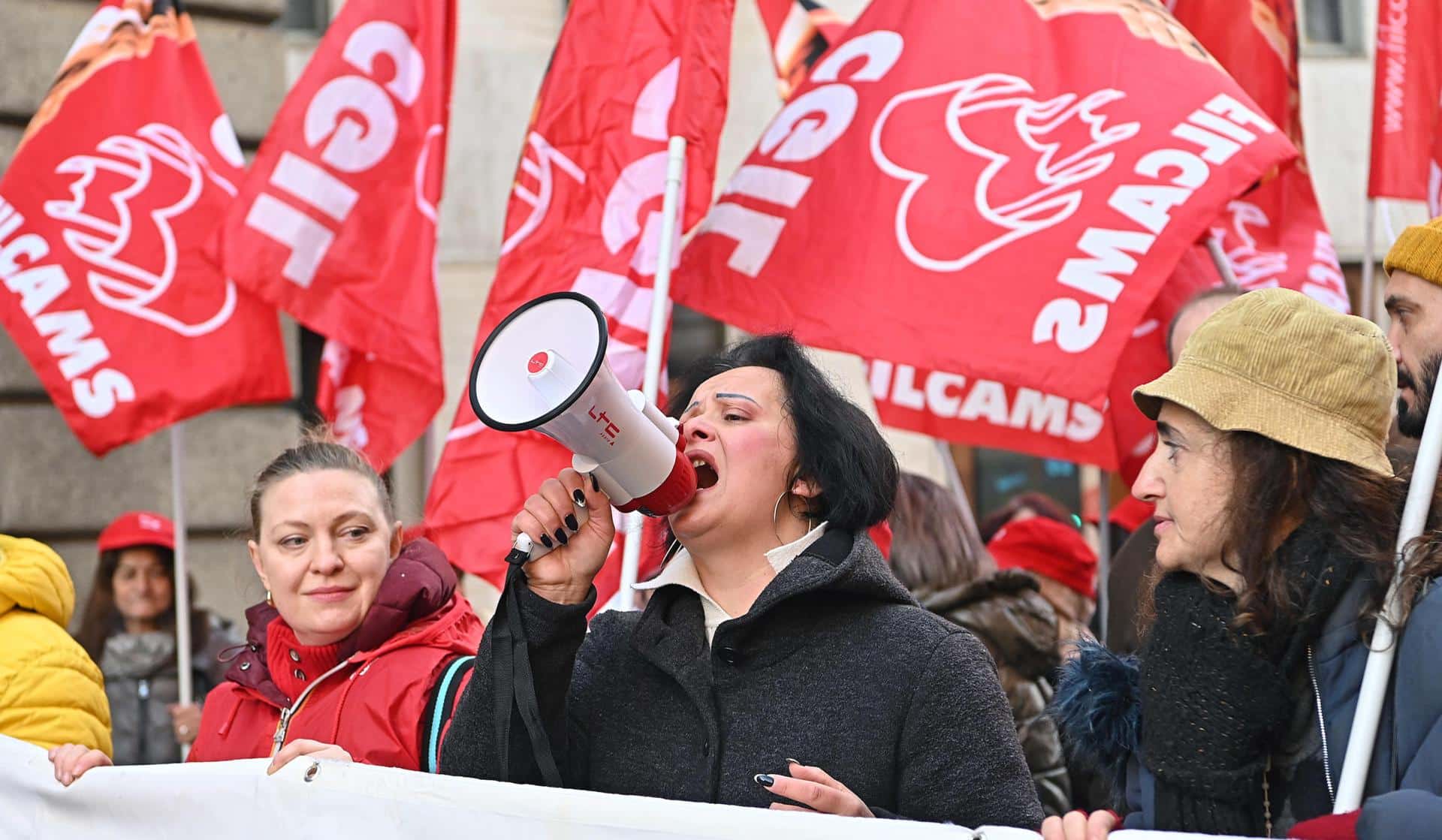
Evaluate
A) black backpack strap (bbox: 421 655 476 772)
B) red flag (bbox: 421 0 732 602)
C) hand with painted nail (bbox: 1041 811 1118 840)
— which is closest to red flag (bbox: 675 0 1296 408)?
red flag (bbox: 421 0 732 602)

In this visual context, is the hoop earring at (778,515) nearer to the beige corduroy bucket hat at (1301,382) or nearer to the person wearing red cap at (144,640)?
the beige corduroy bucket hat at (1301,382)

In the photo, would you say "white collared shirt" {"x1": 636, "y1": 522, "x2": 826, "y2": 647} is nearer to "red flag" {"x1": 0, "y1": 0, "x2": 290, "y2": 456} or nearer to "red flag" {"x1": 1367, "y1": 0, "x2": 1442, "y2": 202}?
"red flag" {"x1": 0, "y1": 0, "x2": 290, "y2": 456}

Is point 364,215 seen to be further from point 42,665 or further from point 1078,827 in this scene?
point 1078,827

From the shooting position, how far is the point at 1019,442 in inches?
211

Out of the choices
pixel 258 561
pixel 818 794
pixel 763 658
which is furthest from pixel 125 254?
pixel 818 794

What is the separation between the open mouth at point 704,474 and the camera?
2.63 meters

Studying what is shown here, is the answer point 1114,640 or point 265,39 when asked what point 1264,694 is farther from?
point 265,39

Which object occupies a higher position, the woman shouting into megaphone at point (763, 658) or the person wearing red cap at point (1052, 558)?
the woman shouting into megaphone at point (763, 658)

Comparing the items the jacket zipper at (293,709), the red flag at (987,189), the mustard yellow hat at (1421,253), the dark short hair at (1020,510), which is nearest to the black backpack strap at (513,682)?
the jacket zipper at (293,709)

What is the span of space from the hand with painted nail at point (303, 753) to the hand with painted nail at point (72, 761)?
512mm

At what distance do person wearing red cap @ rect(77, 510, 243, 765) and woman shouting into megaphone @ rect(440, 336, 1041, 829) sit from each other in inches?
115

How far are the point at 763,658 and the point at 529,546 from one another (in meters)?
0.37

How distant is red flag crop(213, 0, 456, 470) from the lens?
5340mm

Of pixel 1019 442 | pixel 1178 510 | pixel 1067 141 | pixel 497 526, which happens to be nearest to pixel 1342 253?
pixel 1019 442
